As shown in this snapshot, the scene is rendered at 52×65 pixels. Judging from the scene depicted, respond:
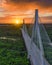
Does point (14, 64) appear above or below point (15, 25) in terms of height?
below

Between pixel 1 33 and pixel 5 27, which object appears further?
pixel 5 27

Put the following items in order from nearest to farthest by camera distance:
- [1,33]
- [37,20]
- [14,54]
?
[37,20], [14,54], [1,33]

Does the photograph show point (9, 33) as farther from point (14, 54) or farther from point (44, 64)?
point (44, 64)

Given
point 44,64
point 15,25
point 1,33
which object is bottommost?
point 44,64

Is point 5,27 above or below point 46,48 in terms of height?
above

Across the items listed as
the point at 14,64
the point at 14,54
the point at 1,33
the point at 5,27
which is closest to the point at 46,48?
the point at 14,64

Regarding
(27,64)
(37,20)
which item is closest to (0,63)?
(27,64)

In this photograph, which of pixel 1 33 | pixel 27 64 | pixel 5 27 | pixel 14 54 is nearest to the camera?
pixel 27 64

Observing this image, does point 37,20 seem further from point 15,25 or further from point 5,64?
point 15,25

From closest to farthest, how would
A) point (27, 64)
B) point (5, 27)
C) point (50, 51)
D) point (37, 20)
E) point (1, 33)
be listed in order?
1. point (37, 20)
2. point (50, 51)
3. point (27, 64)
4. point (1, 33)
5. point (5, 27)
